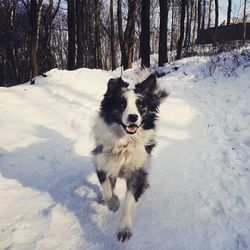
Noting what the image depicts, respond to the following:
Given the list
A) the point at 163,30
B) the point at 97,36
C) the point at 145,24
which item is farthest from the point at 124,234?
the point at 97,36

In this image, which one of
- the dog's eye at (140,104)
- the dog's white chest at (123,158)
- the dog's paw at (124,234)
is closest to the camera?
the dog's paw at (124,234)

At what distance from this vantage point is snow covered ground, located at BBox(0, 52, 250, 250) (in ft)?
12.2

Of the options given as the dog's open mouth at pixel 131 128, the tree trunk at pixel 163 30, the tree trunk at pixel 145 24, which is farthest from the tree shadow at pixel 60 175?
the tree trunk at pixel 163 30

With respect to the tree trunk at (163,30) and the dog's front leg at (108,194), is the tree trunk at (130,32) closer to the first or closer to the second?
the tree trunk at (163,30)

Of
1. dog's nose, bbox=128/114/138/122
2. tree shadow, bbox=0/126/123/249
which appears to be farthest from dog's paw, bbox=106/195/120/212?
dog's nose, bbox=128/114/138/122

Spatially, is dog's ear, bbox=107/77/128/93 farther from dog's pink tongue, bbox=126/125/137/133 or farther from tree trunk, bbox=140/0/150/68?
tree trunk, bbox=140/0/150/68

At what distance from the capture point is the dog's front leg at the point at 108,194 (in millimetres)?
4359

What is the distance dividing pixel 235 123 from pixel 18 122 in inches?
180

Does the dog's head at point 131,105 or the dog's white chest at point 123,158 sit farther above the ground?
the dog's head at point 131,105

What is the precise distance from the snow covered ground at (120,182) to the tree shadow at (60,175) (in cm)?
1

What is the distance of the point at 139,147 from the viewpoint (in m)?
4.35

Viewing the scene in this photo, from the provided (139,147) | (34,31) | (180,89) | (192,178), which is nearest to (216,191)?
(192,178)

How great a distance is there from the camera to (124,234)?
3.70 m

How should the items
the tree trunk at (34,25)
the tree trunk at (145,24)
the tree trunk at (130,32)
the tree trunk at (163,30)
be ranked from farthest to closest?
the tree trunk at (130,32) → the tree trunk at (163,30) → the tree trunk at (145,24) → the tree trunk at (34,25)
